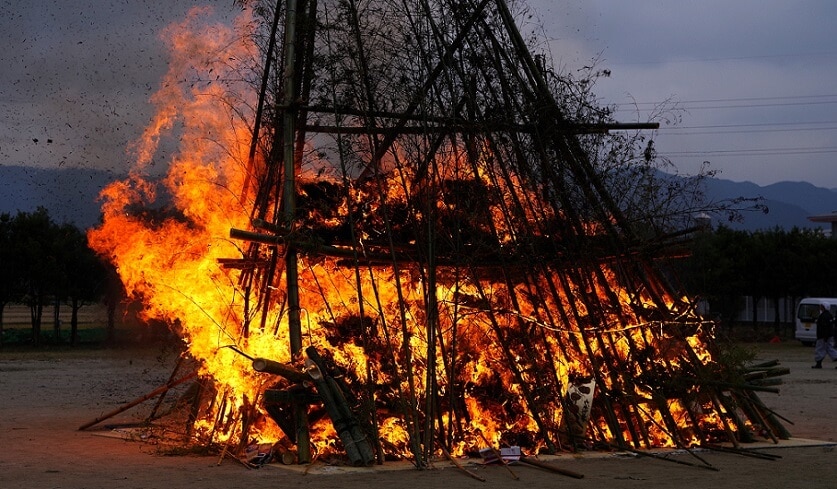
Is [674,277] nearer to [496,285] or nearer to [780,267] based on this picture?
[496,285]

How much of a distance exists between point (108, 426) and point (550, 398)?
5870 mm

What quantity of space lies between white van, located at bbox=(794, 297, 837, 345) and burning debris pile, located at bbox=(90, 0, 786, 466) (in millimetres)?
25793

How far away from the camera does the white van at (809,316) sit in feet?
116

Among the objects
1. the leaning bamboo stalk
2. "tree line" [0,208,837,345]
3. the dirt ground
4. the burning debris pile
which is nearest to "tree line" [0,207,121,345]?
"tree line" [0,208,837,345]

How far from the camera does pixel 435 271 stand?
10203 mm

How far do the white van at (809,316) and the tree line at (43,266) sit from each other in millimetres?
25319

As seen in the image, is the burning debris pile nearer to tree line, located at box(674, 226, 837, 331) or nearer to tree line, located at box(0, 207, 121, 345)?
tree line, located at box(0, 207, 121, 345)

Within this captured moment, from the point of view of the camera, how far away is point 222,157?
12.2m

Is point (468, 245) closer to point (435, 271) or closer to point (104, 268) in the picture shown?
point (435, 271)

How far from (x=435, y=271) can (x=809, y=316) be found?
28998 mm

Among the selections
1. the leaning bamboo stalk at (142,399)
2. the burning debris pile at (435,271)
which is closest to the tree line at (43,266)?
the leaning bamboo stalk at (142,399)

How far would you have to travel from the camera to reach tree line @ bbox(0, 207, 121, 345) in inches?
1355

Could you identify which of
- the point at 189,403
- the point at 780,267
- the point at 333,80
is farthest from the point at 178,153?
the point at 780,267

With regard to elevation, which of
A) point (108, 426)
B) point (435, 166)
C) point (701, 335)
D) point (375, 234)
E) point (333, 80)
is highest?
point (333, 80)
